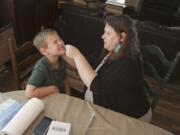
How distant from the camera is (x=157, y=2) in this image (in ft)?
14.6

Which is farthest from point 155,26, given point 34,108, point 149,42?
point 34,108

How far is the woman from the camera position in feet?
4.60

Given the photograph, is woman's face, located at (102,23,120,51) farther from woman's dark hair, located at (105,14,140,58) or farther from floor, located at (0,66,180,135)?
floor, located at (0,66,180,135)

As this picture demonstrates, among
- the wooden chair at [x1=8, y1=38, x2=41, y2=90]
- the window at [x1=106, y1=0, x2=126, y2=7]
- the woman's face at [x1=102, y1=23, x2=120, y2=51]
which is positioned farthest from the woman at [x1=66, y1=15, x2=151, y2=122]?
the window at [x1=106, y1=0, x2=126, y2=7]

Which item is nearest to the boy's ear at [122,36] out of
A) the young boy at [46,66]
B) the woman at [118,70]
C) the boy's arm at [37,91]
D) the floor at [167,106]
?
the woman at [118,70]

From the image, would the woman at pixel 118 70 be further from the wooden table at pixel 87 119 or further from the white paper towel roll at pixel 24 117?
the white paper towel roll at pixel 24 117

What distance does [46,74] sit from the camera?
4.67ft

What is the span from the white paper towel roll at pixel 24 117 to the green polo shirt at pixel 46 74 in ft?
0.64

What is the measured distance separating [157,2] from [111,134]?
12.8 ft

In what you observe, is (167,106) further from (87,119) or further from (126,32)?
(87,119)

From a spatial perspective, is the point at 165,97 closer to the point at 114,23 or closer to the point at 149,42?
the point at 149,42

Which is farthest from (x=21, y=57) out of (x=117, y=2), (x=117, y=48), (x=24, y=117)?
(x=117, y=2)

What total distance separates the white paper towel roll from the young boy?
A: 0.38 ft

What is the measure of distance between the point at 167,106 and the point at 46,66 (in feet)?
5.61
